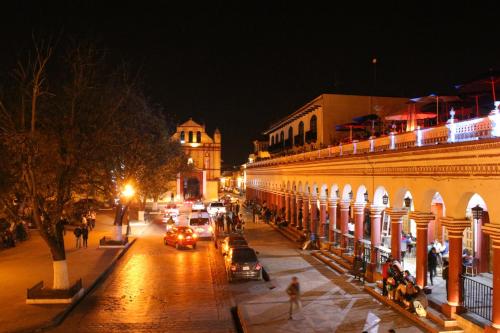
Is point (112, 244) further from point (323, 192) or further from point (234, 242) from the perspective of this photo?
point (323, 192)

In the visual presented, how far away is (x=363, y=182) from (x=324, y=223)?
6.75 metres

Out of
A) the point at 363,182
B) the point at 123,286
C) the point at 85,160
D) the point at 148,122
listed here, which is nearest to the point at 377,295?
the point at 363,182

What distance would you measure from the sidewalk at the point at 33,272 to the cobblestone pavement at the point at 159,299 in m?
0.64

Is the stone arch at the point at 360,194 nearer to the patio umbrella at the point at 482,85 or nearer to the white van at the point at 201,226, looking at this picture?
the patio umbrella at the point at 482,85

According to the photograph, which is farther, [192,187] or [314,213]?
[192,187]

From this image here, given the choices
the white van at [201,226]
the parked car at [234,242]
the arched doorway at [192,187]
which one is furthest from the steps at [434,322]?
the arched doorway at [192,187]

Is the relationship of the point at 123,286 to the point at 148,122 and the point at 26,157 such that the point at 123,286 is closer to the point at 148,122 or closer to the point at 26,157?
the point at 26,157

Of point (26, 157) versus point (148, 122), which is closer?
point (26, 157)

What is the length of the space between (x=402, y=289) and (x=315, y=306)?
2599 mm

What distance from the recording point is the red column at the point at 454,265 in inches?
469

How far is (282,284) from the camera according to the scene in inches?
685

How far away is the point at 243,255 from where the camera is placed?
18516mm

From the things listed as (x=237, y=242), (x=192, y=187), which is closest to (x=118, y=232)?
(x=237, y=242)

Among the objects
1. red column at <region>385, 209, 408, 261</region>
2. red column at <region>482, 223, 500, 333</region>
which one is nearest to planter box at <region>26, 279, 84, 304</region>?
red column at <region>385, 209, 408, 261</region>
